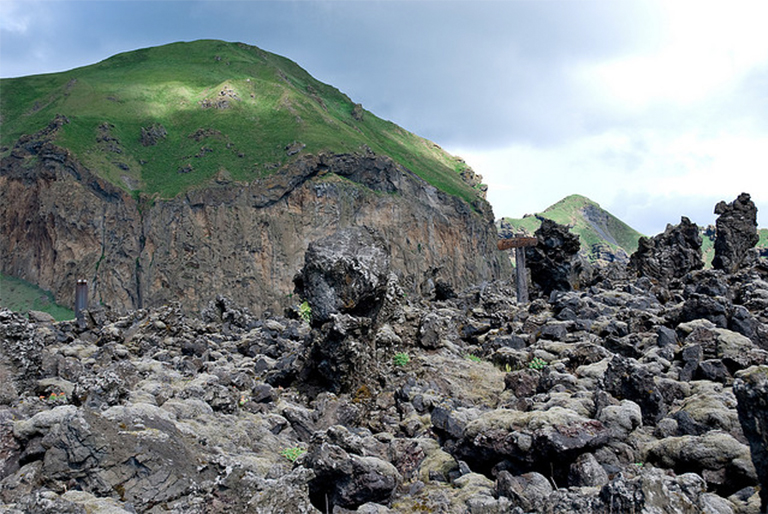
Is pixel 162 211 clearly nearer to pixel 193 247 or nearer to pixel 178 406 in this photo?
pixel 193 247

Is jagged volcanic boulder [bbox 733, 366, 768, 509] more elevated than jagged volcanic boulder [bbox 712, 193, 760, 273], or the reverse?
jagged volcanic boulder [bbox 712, 193, 760, 273]

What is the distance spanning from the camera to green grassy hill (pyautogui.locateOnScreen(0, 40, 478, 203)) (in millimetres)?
106062

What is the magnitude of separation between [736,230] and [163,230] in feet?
302

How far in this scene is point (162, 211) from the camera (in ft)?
330

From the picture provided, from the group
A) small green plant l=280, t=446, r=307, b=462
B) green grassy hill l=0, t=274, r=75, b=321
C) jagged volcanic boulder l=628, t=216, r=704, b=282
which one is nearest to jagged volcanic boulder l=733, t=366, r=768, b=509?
small green plant l=280, t=446, r=307, b=462

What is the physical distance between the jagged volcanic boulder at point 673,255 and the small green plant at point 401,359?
24060 mm

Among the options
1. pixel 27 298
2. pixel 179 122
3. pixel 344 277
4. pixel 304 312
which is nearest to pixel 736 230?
pixel 304 312

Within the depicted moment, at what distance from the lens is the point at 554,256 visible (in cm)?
3167

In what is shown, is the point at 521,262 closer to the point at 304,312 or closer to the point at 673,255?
the point at 673,255

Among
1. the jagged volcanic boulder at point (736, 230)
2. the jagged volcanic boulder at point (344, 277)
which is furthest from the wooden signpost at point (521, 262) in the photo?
the jagged volcanic boulder at point (344, 277)

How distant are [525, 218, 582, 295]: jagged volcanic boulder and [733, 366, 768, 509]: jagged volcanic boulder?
25.9m

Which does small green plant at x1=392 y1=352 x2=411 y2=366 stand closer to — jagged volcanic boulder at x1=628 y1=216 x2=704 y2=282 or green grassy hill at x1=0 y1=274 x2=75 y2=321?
jagged volcanic boulder at x1=628 y1=216 x2=704 y2=282

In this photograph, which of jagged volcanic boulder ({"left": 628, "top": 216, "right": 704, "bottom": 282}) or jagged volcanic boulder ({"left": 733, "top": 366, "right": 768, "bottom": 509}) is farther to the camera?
jagged volcanic boulder ({"left": 628, "top": 216, "right": 704, "bottom": 282})

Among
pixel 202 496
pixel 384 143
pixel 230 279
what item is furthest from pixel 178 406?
pixel 384 143
